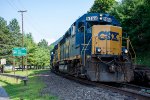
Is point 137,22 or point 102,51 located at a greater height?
point 137,22

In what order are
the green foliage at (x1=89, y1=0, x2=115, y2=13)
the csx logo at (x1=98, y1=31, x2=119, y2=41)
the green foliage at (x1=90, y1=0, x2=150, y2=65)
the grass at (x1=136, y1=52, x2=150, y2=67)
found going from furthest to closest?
the green foliage at (x1=89, y1=0, x2=115, y2=13) → the green foliage at (x1=90, y1=0, x2=150, y2=65) → the grass at (x1=136, y1=52, x2=150, y2=67) → the csx logo at (x1=98, y1=31, x2=119, y2=41)

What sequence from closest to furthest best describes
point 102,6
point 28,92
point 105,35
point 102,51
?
point 28,92, point 102,51, point 105,35, point 102,6

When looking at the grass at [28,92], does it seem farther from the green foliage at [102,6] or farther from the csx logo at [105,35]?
the green foliage at [102,6]

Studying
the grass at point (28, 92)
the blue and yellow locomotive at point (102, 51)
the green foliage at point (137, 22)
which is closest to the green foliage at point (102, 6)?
the green foliage at point (137, 22)

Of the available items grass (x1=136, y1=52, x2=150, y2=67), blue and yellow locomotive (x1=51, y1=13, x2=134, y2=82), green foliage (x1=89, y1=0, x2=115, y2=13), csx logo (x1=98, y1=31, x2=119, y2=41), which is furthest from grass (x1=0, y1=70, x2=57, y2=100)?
green foliage (x1=89, y1=0, x2=115, y2=13)

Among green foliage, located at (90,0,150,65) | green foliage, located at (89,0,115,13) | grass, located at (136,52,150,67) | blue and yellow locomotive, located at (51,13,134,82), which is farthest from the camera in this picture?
green foliage, located at (89,0,115,13)

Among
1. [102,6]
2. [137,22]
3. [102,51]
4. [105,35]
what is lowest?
[102,51]

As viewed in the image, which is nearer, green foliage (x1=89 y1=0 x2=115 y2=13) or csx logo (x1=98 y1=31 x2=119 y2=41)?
csx logo (x1=98 y1=31 x2=119 y2=41)

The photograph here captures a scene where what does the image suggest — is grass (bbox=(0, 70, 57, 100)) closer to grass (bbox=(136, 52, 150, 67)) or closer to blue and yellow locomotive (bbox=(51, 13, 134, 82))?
blue and yellow locomotive (bbox=(51, 13, 134, 82))

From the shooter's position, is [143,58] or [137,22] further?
[137,22]

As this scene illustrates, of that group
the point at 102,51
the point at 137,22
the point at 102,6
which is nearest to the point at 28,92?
the point at 102,51

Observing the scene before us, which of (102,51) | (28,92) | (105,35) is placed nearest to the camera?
(28,92)

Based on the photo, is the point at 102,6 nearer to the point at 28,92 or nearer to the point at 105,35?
the point at 105,35

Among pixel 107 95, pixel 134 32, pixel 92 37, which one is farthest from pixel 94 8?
pixel 107 95
